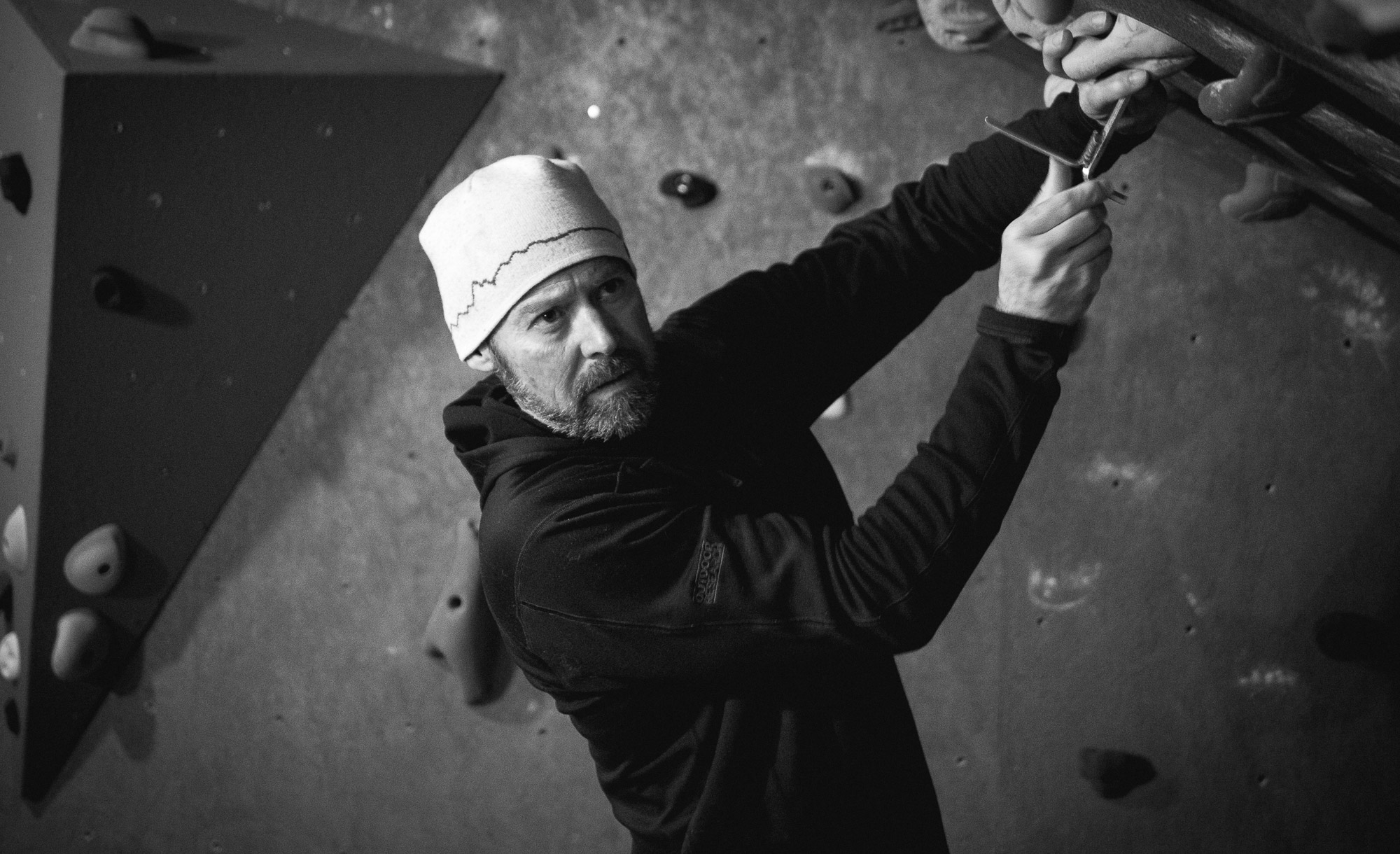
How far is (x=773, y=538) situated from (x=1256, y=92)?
50cm

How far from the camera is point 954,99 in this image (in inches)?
73.7

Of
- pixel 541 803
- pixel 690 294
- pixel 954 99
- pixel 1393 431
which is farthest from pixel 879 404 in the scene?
pixel 541 803

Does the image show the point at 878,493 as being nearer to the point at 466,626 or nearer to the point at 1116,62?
the point at 466,626

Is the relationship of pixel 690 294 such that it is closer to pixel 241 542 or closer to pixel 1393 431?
pixel 241 542

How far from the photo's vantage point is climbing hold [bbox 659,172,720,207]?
1941 mm

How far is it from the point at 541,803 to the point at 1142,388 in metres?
1.32

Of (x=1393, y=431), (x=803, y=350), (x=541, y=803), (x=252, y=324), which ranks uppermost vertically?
(x=1393, y=431)

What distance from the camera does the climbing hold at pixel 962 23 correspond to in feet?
5.39

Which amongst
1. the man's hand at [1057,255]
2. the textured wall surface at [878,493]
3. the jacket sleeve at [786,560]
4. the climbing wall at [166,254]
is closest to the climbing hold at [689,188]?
the textured wall surface at [878,493]

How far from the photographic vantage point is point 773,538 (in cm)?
99

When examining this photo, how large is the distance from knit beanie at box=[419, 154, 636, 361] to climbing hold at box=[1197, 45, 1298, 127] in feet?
1.97

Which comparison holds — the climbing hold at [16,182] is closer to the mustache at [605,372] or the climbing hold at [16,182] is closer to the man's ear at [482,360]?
the man's ear at [482,360]

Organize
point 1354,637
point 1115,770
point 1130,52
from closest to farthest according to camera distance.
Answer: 1. point 1130,52
2. point 1354,637
3. point 1115,770

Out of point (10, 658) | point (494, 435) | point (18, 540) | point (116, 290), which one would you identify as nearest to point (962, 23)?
point (494, 435)
